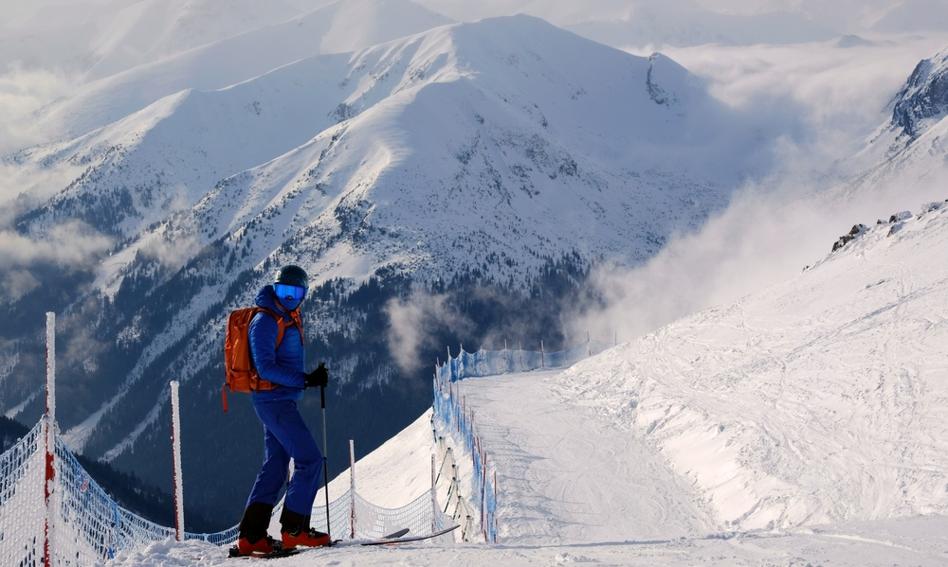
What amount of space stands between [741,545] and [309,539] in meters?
4.62

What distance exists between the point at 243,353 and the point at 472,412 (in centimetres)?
2340

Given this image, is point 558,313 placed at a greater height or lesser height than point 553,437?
greater

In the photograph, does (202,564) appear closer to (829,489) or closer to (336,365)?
(829,489)

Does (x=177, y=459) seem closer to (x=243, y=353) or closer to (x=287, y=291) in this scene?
(x=243, y=353)

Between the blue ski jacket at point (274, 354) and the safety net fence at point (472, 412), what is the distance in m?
7.90

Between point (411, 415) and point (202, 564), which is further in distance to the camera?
point (411, 415)

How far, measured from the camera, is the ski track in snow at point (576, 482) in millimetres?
20719

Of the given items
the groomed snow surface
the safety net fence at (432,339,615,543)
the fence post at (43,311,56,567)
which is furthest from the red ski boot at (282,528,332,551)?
the safety net fence at (432,339,615,543)

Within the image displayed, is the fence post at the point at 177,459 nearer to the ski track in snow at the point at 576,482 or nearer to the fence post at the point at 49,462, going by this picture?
the fence post at the point at 49,462

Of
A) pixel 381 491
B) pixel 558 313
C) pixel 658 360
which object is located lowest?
pixel 381 491

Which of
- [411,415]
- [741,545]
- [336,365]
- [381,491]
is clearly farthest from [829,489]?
[336,365]

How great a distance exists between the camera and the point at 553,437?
98.9 ft

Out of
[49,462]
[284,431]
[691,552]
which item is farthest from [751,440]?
[49,462]

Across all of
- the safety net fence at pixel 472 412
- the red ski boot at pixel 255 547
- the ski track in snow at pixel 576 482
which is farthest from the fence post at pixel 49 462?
the safety net fence at pixel 472 412
